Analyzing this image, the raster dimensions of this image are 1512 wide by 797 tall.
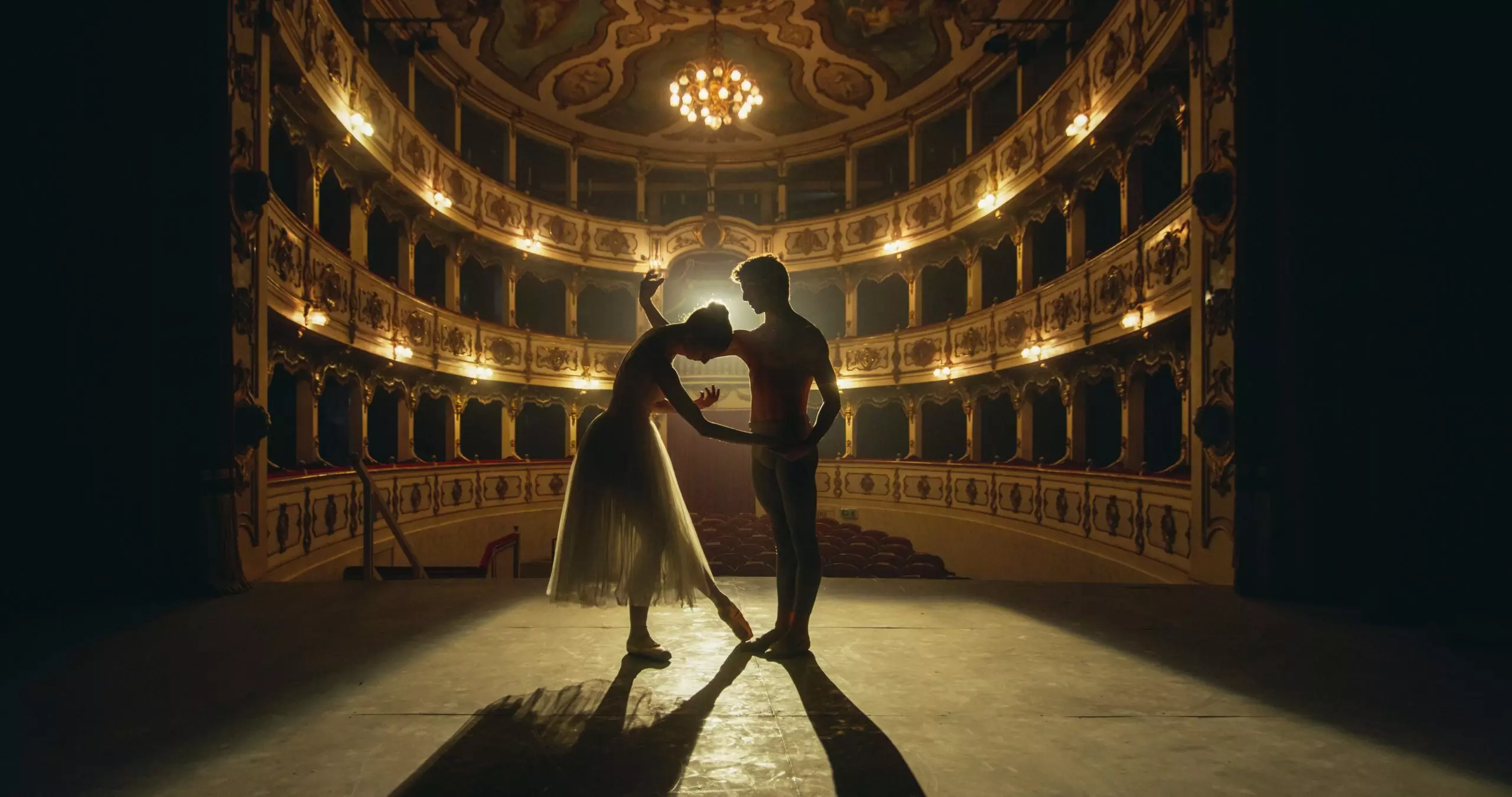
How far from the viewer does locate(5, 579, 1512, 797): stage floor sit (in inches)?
87.4

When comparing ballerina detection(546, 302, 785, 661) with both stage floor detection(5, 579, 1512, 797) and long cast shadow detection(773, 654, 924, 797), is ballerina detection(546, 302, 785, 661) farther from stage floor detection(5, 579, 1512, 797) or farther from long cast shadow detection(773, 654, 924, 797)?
long cast shadow detection(773, 654, 924, 797)

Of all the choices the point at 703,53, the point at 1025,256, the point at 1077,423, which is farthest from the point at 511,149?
the point at 1077,423

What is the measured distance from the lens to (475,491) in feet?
46.7

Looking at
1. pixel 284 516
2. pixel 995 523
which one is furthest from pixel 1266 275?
pixel 284 516

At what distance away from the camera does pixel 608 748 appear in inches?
94.7

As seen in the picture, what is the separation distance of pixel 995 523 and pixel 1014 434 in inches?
101

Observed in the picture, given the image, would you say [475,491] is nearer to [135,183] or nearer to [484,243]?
[484,243]

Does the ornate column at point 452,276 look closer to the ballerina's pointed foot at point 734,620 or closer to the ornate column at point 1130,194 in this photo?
the ornate column at point 1130,194

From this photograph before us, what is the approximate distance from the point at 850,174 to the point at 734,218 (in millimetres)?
3188

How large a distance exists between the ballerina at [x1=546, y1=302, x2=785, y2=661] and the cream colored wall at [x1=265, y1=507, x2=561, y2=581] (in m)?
5.27

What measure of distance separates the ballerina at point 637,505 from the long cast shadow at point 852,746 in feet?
2.40

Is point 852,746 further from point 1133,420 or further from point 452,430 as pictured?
point 452,430

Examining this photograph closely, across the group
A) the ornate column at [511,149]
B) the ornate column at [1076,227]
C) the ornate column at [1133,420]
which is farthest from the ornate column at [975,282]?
the ornate column at [511,149]

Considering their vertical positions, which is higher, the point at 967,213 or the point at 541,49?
the point at 541,49
